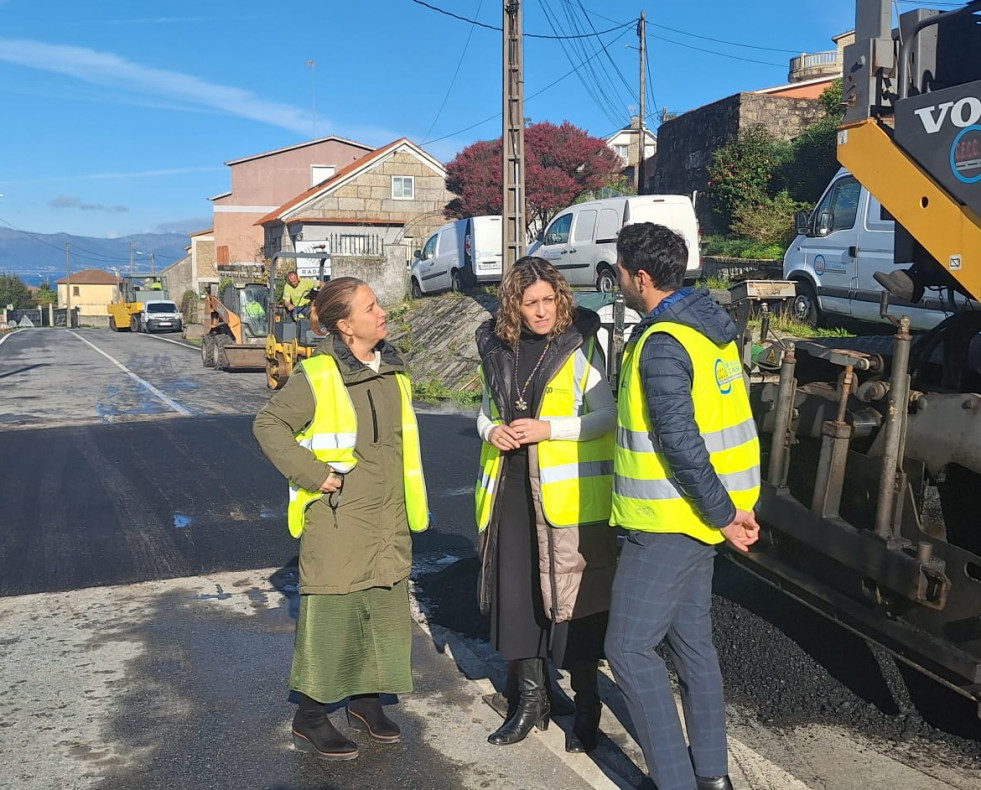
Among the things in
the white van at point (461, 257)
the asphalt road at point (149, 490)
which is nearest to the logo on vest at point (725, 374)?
the asphalt road at point (149, 490)

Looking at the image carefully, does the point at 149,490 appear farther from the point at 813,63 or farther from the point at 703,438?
the point at 813,63

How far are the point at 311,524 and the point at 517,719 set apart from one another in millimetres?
1092

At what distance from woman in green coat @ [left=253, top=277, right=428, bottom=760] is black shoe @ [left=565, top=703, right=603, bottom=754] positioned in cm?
66

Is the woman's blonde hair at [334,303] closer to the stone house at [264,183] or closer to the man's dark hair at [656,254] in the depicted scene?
the man's dark hair at [656,254]

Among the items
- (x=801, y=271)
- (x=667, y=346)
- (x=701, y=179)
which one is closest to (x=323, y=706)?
(x=667, y=346)

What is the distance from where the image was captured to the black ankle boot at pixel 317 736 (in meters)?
3.53

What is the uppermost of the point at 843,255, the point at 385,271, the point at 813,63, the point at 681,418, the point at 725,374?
the point at 813,63

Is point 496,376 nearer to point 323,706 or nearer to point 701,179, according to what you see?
point 323,706

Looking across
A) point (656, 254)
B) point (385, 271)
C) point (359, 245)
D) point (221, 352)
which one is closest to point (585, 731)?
point (656, 254)

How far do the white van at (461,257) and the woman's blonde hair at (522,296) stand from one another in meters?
17.7

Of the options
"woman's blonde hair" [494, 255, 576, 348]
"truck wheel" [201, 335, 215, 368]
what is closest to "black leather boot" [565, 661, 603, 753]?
"woman's blonde hair" [494, 255, 576, 348]

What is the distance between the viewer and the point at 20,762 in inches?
137

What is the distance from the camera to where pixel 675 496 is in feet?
9.61

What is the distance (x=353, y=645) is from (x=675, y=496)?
143 cm
